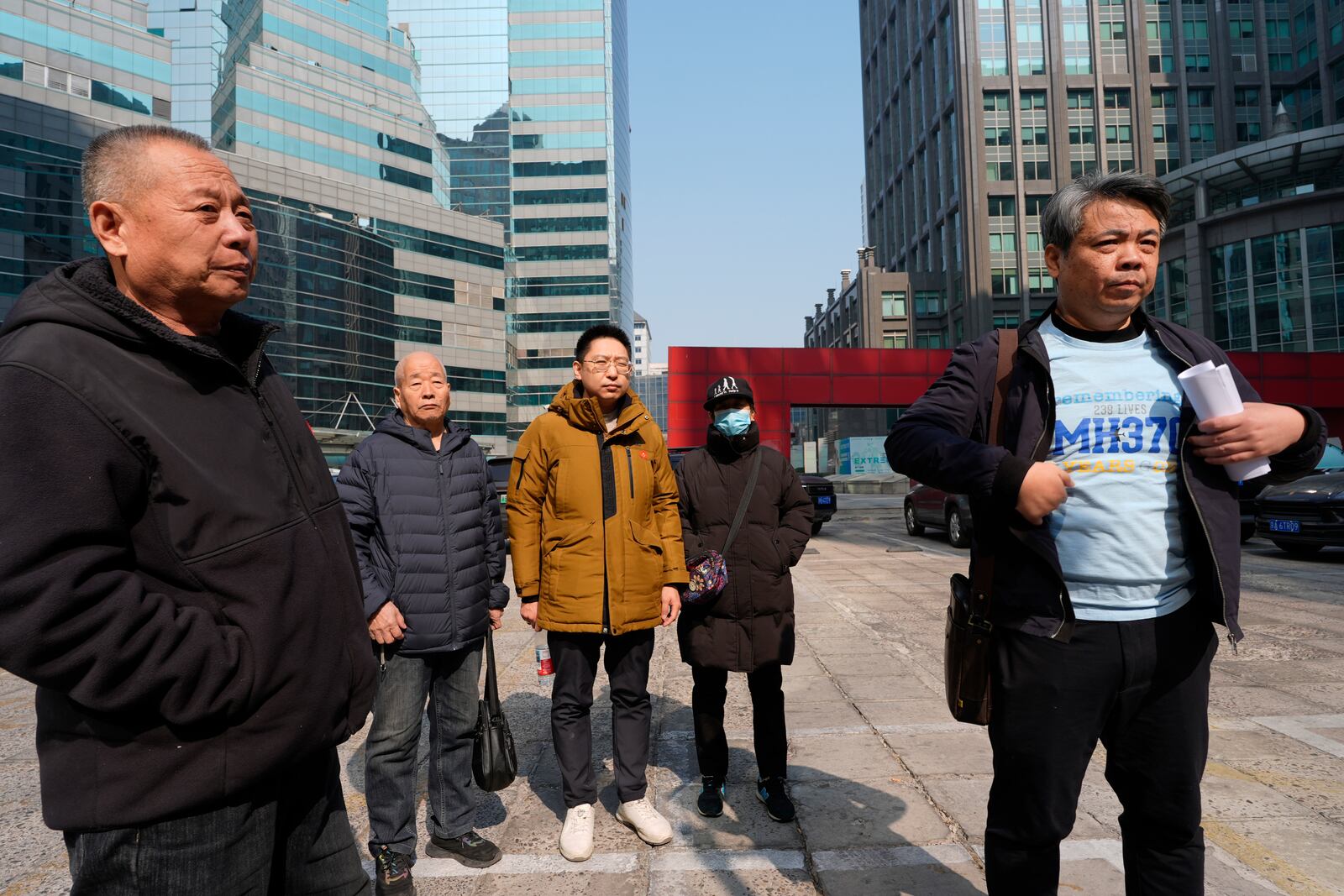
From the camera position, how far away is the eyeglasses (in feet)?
10.8

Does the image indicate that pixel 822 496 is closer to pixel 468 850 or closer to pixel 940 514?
pixel 940 514

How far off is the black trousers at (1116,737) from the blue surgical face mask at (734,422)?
1.85 m

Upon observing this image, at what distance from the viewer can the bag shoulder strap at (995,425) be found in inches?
78.0

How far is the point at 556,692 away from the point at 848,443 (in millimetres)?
59228

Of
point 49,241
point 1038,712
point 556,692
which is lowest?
point 556,692

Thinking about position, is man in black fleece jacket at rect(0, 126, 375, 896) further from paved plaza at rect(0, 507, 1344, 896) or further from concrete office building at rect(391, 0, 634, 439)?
concrete office building at rect(391, 0, 634, 439)

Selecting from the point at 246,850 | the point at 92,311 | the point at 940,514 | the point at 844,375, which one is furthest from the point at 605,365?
the point at 844,375

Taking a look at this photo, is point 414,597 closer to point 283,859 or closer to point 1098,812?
point 283,859

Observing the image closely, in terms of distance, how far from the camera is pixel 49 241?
46.2 m

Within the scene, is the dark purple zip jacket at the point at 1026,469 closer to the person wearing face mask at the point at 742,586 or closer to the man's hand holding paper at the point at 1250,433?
the man's hand holding paper at the point at 1250,433

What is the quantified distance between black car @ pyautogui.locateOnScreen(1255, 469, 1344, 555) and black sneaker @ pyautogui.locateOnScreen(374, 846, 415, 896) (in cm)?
1134

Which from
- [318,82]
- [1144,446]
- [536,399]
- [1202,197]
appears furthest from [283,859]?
[536,399]

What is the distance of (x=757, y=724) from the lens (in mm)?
3395

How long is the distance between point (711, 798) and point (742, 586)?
0.92m
